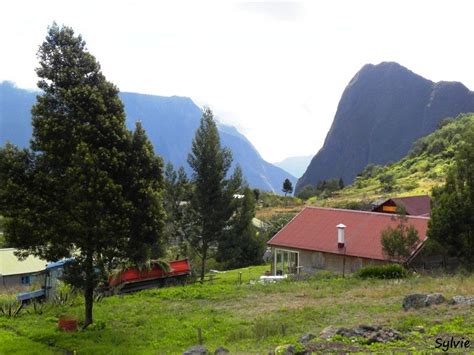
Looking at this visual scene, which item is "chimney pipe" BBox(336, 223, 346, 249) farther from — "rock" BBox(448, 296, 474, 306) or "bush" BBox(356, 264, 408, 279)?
"rock" BBox(448, 296, 474, 306)

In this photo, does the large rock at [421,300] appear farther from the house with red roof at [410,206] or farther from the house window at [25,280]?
the house window at [25,280]

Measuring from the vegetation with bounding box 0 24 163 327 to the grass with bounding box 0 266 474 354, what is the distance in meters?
2.22

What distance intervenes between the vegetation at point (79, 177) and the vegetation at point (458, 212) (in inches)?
558

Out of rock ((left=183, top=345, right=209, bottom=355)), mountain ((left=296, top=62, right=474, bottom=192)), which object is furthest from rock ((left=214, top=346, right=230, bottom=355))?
mountain ((left=296, top=62, right=474, bottom=192))

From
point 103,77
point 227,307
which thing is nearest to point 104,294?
point 227,307

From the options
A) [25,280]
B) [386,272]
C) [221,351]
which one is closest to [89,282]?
[221,351]

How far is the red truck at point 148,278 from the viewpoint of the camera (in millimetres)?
24367

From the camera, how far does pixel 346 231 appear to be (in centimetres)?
3036

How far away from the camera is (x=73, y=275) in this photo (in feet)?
53.4

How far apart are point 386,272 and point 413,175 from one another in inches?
2590

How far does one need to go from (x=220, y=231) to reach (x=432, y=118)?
158388 millimetres

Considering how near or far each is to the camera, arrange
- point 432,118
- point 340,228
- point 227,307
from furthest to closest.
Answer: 1. point 432,118
2. point 340,228
3. point 227,307

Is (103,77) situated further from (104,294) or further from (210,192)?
(210,192)

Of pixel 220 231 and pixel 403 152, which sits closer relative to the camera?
pixel 220 231
